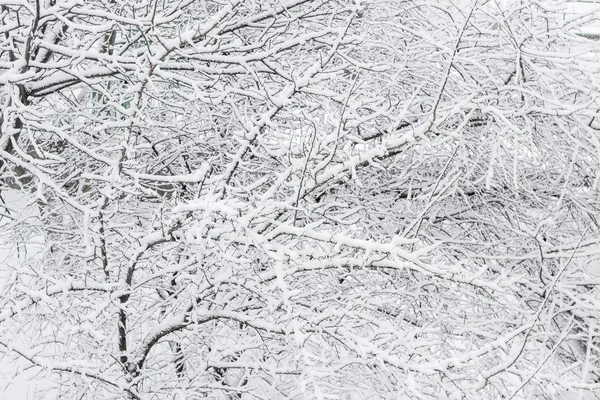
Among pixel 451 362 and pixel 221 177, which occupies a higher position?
pixel 221 177

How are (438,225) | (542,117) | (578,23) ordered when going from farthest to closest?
(438,225) < (542,117) < (578,23)

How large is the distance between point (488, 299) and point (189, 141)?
2.69 metres

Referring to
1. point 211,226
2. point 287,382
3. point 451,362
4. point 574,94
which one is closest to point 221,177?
point 211,226

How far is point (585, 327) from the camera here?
6.14 m

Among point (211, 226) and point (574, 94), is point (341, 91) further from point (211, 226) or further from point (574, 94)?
point (211, 226)

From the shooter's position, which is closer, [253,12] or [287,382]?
[253,12]

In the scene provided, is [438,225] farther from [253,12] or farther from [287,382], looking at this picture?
[253,12]

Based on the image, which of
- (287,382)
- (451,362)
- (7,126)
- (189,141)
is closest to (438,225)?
(287,382)

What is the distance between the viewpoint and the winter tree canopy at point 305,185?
4137 mm

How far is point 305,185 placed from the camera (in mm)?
3793

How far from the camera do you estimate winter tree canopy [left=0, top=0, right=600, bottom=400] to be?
13.6 ft

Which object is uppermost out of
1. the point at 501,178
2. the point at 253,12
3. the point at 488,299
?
the point at 253,12

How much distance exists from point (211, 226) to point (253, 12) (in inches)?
97.3

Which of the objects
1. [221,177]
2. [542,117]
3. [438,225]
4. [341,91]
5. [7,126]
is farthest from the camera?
[438,225]
